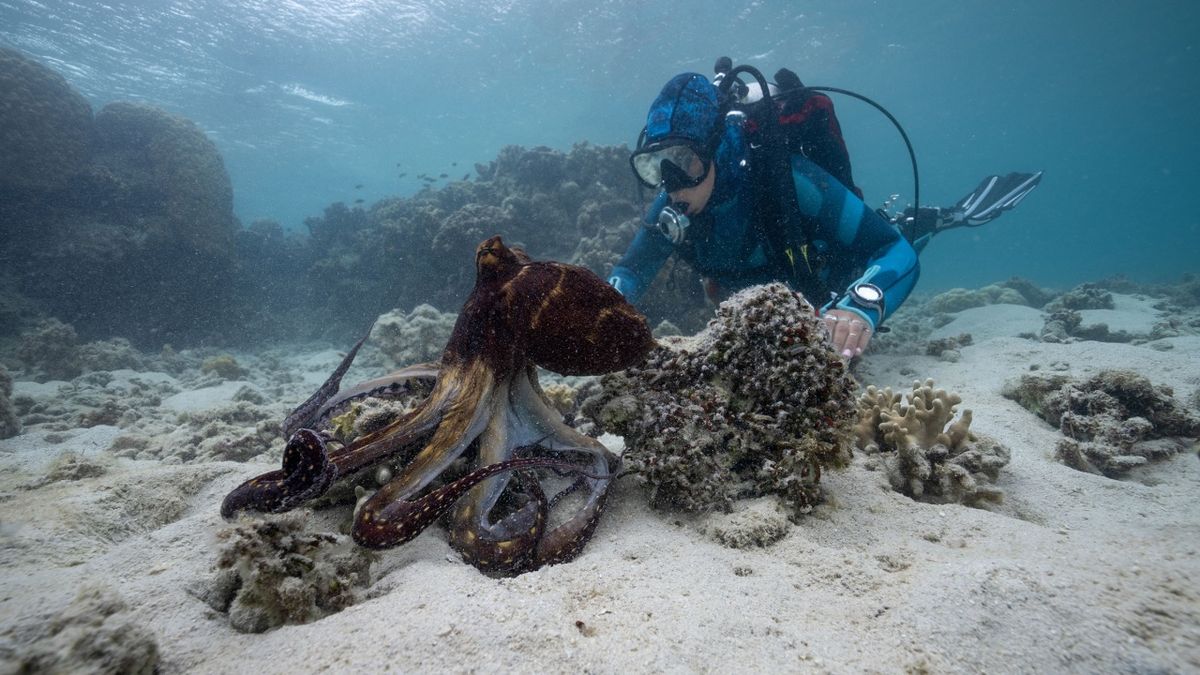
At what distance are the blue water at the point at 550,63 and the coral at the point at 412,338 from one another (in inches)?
1197

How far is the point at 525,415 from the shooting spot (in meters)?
2.37

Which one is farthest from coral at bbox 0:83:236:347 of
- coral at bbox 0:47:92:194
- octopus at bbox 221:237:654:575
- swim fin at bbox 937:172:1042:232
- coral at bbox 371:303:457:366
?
swim fin at bbox 937:172:1042:232

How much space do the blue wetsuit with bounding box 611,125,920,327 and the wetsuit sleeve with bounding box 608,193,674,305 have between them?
0.01 m

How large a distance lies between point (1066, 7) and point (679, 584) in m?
54.8

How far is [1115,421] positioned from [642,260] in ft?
15.9

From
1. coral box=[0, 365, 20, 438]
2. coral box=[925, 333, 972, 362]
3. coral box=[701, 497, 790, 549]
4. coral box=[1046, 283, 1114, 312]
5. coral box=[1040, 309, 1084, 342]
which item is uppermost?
coral box=[1046, 283, 1114, 312]

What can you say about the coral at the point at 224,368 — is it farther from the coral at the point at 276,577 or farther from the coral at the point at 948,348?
the coral at the point at 948,348

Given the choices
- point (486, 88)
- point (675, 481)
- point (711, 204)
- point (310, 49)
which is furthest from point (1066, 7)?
point (310, 49)

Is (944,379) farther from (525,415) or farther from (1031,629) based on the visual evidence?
(525,415)

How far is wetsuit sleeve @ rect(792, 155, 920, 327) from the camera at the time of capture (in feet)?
15.5

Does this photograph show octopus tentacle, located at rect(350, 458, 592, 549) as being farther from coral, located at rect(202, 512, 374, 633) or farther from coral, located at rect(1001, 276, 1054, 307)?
coral, located at rect(1001, 276, 1054, 307)

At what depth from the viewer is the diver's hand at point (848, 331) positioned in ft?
11.3

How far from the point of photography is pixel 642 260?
6598mm

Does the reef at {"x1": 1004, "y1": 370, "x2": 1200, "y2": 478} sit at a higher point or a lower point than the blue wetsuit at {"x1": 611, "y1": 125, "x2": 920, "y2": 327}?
lower
